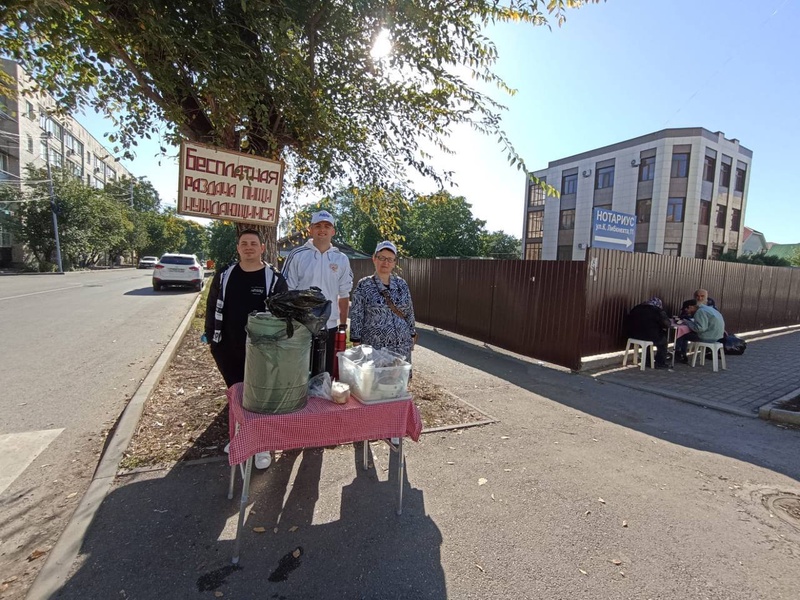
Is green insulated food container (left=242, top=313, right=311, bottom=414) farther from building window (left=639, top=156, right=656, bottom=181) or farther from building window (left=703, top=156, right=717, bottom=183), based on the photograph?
building window (left=703, top=156, right=717, bottom=183)

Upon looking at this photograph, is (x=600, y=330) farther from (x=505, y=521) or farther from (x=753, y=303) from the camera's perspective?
(x=753, y=303)

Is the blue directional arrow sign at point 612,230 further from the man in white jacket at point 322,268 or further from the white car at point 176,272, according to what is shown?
the white car at point 176,272

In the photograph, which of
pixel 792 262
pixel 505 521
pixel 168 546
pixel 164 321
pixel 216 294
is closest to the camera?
pixel 168 546

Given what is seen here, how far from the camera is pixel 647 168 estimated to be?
103 ft

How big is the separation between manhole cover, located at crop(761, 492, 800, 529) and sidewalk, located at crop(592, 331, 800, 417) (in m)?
2.44

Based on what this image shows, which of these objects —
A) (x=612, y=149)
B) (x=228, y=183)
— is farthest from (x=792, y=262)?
(x=228, y=183)

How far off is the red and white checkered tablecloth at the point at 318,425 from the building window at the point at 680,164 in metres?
36.0

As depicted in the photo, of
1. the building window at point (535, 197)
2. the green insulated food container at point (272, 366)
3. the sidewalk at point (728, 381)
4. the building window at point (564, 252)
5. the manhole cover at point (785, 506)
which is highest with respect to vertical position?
the building window at point (535, 197)

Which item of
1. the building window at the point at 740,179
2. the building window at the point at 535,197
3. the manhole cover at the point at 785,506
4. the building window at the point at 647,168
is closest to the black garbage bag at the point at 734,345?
the manhole cover at the point at 785,506

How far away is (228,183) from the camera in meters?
3.67

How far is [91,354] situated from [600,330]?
8.97 m

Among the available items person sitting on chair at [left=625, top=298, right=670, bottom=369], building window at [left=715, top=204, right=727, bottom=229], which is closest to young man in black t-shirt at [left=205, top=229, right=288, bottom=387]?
person sitting on chair at [left=625, top=298, right=670, bottom=369]

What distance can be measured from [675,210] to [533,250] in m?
12.6

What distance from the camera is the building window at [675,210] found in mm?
30656
